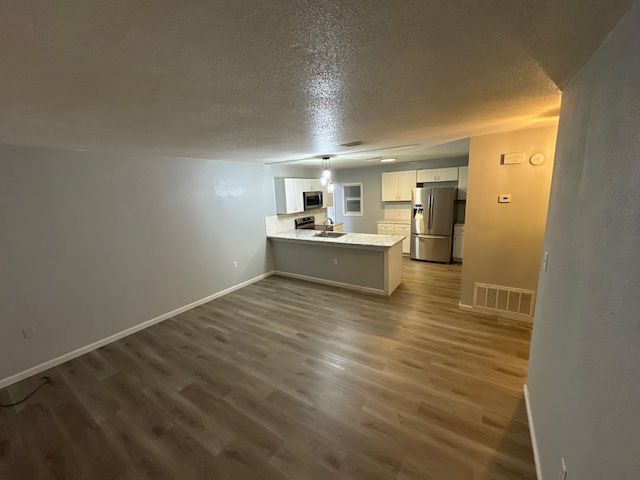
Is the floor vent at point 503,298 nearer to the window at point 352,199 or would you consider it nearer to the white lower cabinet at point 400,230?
the white lower cabinet at point 400,230

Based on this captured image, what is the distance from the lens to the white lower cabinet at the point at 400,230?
6160 millimetres

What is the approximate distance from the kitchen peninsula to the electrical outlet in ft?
10.9

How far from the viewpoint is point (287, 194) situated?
5.16 metres

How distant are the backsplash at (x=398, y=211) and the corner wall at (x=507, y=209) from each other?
3.26 meters

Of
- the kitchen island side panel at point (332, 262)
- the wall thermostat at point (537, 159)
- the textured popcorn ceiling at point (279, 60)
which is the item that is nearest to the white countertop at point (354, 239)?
the kitchen island side panel at point (332, 262)

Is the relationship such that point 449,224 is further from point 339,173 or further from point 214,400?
point 214,400

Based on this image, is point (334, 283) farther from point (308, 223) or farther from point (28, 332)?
point (28, 332)

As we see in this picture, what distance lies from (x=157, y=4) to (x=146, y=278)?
3.42 metres

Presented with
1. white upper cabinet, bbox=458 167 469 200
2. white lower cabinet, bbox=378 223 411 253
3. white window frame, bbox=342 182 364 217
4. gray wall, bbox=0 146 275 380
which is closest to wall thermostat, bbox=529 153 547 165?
white upper cabinet, bbox=458 167 469 200

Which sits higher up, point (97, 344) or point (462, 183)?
point (462, 183)

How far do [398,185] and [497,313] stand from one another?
12.3ft

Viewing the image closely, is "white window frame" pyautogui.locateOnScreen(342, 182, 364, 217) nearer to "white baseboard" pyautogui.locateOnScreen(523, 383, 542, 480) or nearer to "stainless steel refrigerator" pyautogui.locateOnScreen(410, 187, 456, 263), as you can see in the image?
"stainless steel refrigerator" pyautogui.locateOnScreen(410, 187, 456, 263)

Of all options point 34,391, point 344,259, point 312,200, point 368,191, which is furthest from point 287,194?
point 34,391

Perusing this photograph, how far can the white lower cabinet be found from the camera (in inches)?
243
